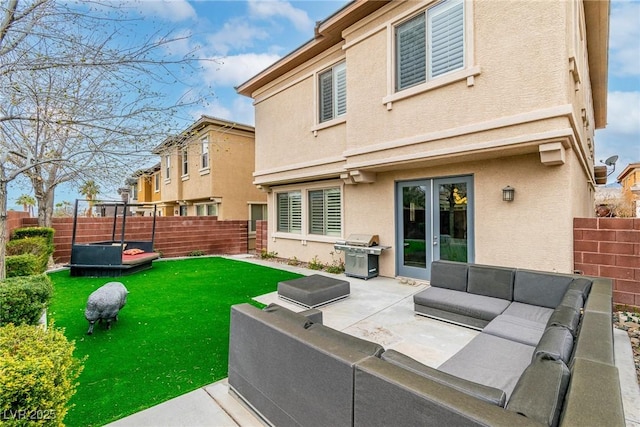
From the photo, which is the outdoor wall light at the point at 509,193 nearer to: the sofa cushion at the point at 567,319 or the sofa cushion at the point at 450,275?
the sofa cushion at the point at 450,275

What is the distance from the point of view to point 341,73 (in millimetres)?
9148

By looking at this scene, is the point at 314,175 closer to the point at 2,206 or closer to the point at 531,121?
the point at 531,121

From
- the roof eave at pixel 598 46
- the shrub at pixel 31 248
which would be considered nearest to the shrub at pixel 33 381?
the shrub at pixel 31 248

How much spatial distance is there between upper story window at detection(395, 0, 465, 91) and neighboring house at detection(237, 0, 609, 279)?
2 centimetres

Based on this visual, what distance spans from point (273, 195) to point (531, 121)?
902cm

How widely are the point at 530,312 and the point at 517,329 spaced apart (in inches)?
31.9

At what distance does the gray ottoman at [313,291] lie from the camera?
570cm

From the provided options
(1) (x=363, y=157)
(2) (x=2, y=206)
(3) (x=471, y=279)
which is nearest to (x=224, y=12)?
(1) (x=363, y=157)

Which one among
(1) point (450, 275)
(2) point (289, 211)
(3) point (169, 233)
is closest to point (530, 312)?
(1) point (450, 275)

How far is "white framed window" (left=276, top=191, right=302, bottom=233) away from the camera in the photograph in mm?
11164

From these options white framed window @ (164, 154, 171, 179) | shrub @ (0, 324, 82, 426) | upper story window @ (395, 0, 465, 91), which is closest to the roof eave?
upper story window @ (395, 0, 465, 91)

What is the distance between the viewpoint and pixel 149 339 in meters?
4.38

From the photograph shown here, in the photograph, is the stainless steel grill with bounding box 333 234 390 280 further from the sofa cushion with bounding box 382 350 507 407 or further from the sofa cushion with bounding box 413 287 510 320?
the sofa cushion with bounding box 382 350 507 407

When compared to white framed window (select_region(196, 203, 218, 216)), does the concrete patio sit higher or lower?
lower
